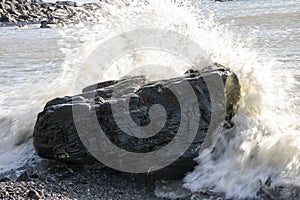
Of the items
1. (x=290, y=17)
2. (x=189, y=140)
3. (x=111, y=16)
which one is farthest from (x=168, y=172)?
(x=290, y=17)

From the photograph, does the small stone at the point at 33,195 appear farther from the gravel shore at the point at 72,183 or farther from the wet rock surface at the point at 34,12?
the wet rock surface at the point at 34,12

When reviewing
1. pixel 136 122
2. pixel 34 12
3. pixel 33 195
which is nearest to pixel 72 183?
pixel 33 195

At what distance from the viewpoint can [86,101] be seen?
449 centimetres

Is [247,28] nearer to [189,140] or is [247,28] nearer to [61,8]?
[189,140]

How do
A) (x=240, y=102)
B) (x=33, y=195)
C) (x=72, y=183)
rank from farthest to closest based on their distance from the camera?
(x=240, y=102) → (x=72, y=183) → (x=33, y=195)

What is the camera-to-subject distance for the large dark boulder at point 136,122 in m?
4.21

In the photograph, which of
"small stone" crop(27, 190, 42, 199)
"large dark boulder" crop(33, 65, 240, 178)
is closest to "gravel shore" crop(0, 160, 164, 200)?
"small stone" crop(27, 190, 42, 199)

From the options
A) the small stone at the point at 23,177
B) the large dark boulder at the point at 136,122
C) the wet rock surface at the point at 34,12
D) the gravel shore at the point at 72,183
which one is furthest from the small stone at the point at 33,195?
the wet rock surface at the point at 34,12

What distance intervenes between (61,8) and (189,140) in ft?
124

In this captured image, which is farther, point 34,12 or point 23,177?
point 34,12

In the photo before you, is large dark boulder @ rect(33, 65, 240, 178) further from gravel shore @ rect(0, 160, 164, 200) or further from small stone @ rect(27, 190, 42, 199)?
small stone @ rect(27, 190, 42, 199)

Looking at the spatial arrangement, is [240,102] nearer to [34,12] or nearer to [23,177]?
[23,177]

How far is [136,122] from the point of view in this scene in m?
4.29

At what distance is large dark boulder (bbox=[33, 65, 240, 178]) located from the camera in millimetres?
4215
